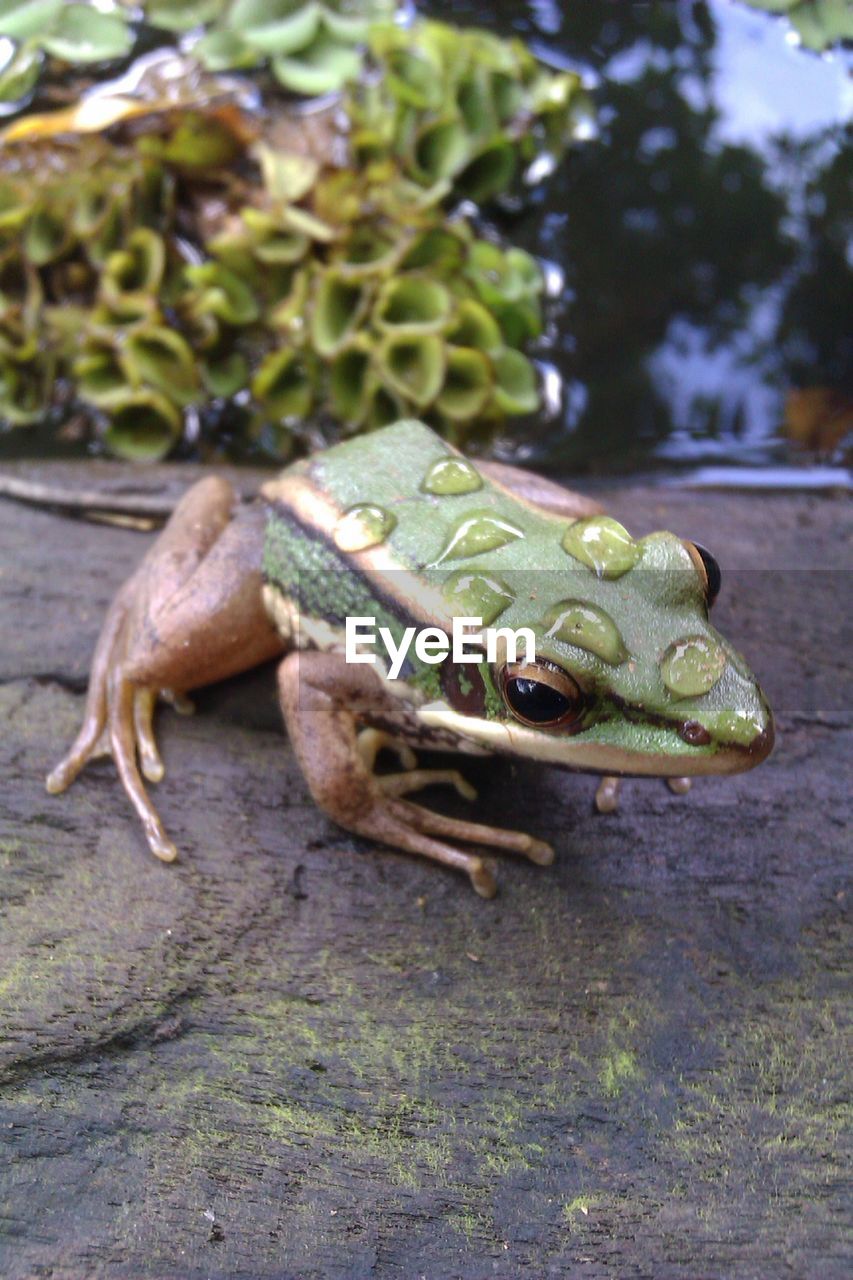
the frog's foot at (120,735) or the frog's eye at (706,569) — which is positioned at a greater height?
the frog's eye at (706,569)

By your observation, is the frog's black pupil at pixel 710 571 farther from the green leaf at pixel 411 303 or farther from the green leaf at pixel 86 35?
the green leaf at pixel 86 35

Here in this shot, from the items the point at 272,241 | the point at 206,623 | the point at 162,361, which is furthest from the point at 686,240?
the point at 206,623

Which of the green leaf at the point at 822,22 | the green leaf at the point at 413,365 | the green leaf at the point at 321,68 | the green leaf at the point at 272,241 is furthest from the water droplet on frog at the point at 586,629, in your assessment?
the green leaf at the point at 822,22

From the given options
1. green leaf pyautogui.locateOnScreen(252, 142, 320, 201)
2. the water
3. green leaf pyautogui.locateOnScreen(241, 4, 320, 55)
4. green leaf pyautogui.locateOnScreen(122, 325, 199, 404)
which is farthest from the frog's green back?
green leaf pyautogui.locateOnScreen(241, 4, 320, 55)

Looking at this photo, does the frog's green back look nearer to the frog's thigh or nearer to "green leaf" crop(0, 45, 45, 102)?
the frog's thigh

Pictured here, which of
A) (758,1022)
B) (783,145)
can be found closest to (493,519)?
(758,1022)

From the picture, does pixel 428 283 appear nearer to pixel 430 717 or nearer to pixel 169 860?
pixel 430 717
